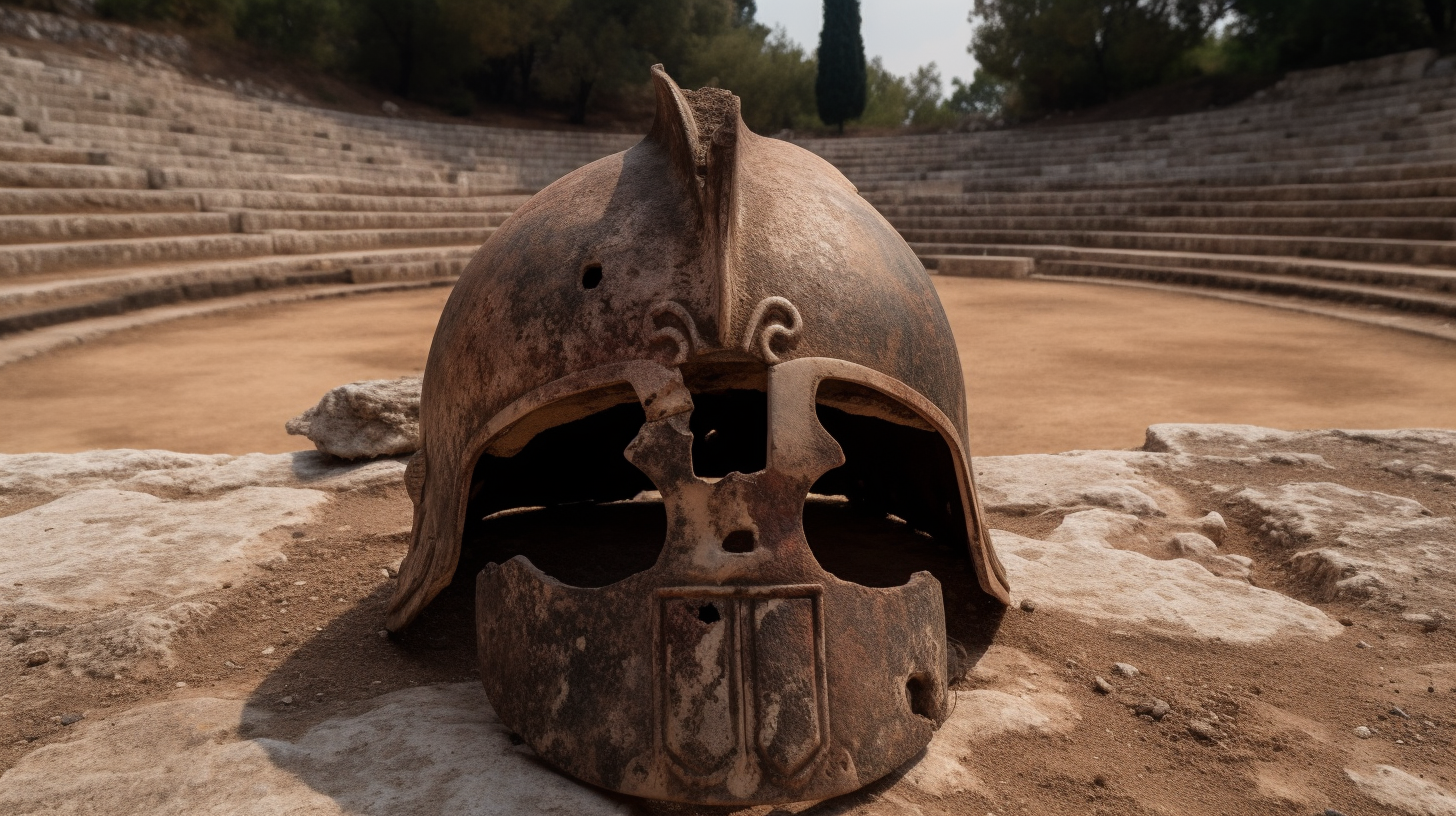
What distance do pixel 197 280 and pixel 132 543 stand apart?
Result: 8.24 m

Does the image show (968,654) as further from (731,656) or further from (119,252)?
(119,252)

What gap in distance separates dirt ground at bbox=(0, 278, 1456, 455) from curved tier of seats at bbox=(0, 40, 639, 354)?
1.05 meters

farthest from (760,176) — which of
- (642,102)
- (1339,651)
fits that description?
(642,102)

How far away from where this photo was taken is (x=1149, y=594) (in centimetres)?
261

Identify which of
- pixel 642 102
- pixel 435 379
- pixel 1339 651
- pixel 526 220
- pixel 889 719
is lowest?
pixel 1339 651

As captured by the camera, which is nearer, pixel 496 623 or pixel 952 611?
pixel 496 623

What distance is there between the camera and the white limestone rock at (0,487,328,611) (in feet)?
8.57

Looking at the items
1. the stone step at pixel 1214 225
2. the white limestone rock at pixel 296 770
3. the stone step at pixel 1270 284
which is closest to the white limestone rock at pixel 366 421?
the white limestone rock at pixel 296 770

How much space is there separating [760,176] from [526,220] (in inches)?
21.7

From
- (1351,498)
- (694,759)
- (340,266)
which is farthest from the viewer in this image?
(340,266)

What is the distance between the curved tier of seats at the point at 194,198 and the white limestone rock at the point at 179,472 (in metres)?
5.09

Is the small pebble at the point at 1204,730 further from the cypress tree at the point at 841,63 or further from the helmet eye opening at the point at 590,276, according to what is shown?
the cypress tree at the point at 841,63

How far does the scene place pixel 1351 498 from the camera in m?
3.22

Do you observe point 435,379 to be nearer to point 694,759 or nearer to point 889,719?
point 694,759
